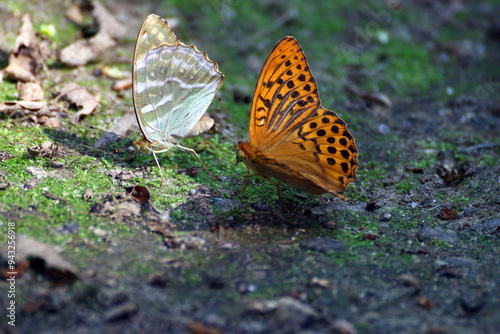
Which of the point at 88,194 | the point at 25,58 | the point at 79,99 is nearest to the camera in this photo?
the point at 88,194

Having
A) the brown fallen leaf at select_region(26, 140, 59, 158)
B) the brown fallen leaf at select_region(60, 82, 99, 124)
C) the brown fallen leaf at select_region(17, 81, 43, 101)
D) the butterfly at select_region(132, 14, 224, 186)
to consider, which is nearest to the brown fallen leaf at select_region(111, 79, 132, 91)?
the brown fallen leaf at select_region(60, 82, 99, 124)

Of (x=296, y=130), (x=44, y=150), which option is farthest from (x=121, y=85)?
(x=296, y=130)

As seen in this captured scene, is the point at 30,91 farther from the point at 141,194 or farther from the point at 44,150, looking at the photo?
A: the point at 141,194

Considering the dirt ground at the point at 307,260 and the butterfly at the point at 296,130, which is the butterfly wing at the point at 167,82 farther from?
the butterfly at the point at 296,130

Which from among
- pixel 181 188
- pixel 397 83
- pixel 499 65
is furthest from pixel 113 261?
pixel 499 65

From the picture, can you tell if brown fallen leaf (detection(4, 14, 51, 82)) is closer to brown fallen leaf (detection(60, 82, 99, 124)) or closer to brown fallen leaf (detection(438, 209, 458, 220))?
brown fallen leaf (detection(60, 82, 99, 124))

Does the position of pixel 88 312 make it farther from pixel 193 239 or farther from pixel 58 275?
pixel 193 239
